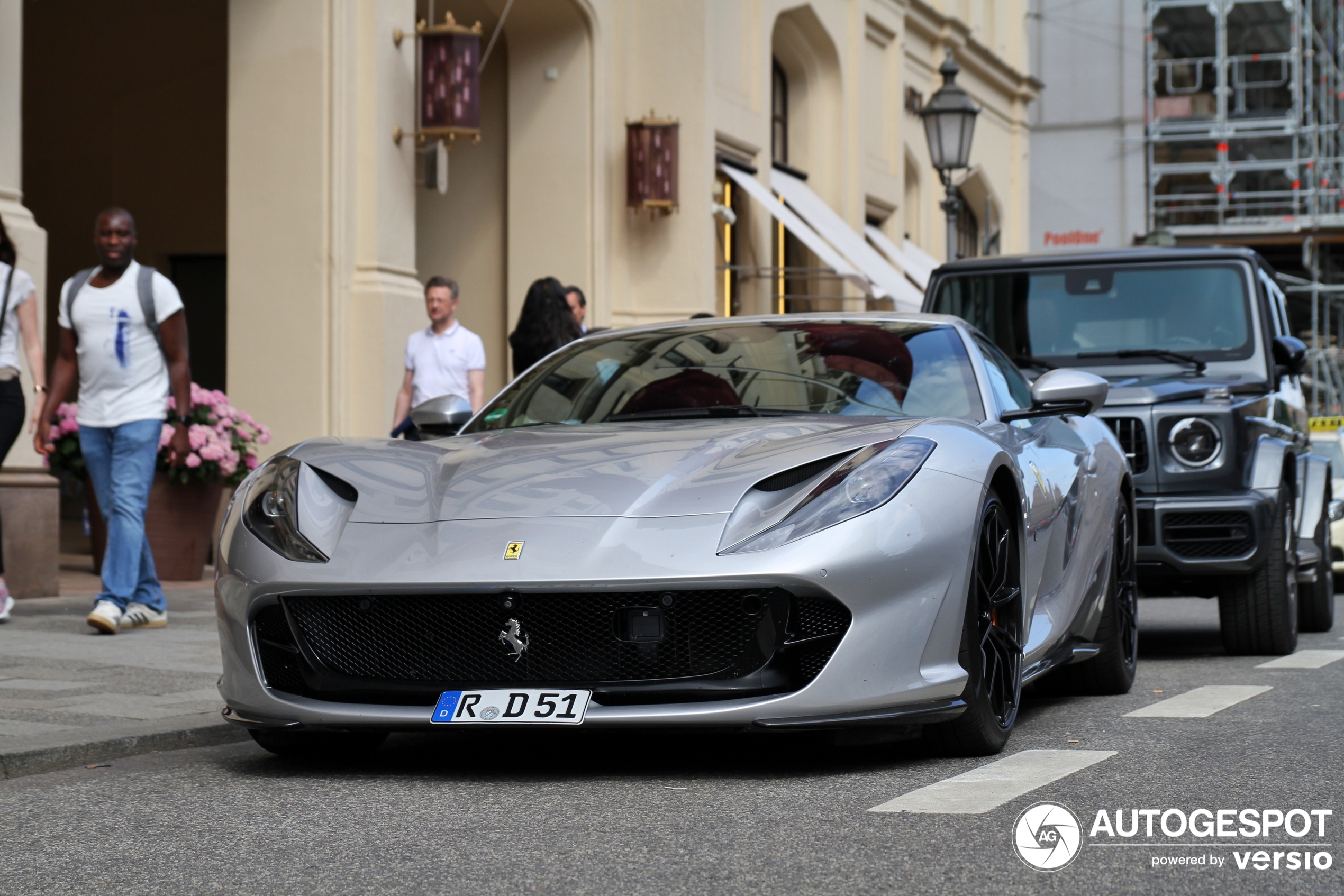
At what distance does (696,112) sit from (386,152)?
5745 mm

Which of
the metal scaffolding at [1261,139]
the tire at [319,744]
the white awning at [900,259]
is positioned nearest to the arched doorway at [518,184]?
the white awning at [900,259]

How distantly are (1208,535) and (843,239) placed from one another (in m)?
14.6

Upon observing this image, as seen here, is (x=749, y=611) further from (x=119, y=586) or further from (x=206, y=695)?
(x=119, y=586)

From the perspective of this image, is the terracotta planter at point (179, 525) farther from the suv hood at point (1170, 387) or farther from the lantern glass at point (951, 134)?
the lantern glass at point (951, 134)

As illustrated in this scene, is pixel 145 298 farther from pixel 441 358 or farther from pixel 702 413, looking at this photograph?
pixel 702 413

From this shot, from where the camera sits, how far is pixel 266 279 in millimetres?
13227

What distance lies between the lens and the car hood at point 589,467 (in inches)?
178

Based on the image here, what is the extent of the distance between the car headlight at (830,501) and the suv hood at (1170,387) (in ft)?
11.4

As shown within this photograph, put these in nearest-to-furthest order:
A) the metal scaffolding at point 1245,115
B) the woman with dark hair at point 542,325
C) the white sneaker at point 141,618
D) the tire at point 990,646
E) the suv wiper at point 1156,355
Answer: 1. the tire at point 990,646
2. the white sneaker at point 141,618
3. the suv wiper at point 1156,355
4. the woman with dark hair at point 542,325
5. the metal scaffolding at point 1245,115

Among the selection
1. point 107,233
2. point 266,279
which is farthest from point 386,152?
point 107,233

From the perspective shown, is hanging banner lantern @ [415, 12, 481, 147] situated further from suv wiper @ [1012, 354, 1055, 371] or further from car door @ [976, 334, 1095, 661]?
car door @ [976, 334, 1095, 661]

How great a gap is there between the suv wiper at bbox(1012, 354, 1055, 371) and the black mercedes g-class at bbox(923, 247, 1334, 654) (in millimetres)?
13

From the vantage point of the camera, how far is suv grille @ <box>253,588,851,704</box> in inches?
171

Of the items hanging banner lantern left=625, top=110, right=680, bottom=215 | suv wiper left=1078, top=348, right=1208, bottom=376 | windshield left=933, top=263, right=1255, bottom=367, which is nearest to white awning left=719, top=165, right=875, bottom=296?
hanging banner lantern left=625, top=110, right=680, bottom=215
